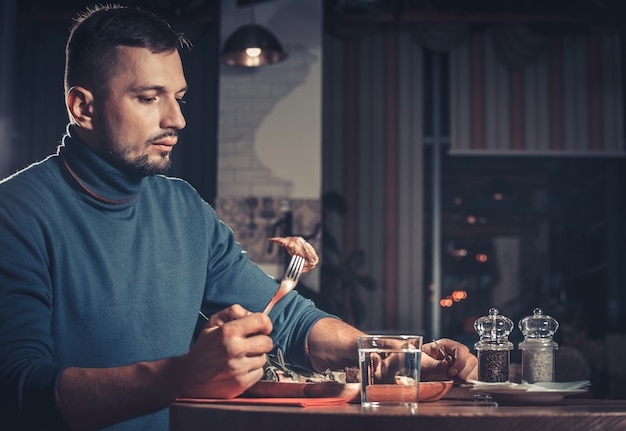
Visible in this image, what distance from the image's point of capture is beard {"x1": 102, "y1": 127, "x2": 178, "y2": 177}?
175 cm

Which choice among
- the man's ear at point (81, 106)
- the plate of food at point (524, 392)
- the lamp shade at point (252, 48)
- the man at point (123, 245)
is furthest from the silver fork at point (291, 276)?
the lamp shade at point (252, 48)

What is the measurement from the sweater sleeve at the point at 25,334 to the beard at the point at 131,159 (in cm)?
24

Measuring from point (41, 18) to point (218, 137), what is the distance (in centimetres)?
165

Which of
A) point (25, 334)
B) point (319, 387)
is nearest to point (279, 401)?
point (319, 387)

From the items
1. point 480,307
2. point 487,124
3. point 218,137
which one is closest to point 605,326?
point 480,307

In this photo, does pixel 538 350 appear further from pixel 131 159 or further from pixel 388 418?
pixel 131 159

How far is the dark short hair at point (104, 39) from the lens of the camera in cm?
175

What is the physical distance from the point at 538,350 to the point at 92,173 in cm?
87

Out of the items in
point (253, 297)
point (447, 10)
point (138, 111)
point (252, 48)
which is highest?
point (447, 10)

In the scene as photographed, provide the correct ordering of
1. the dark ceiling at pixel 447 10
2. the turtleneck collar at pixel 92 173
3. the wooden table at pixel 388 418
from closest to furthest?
the wooden table at pixel 388 418, the turtleneck collar at pixel 92 173, the dark ceiling at pixel 447 10

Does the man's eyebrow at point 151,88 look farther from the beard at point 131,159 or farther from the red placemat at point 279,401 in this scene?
the red placemat at point 279,401

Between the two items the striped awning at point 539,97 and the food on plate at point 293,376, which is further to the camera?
the striped awning at point 539,97

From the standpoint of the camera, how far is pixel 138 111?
1758 mm

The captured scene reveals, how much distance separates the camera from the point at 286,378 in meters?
1.51
